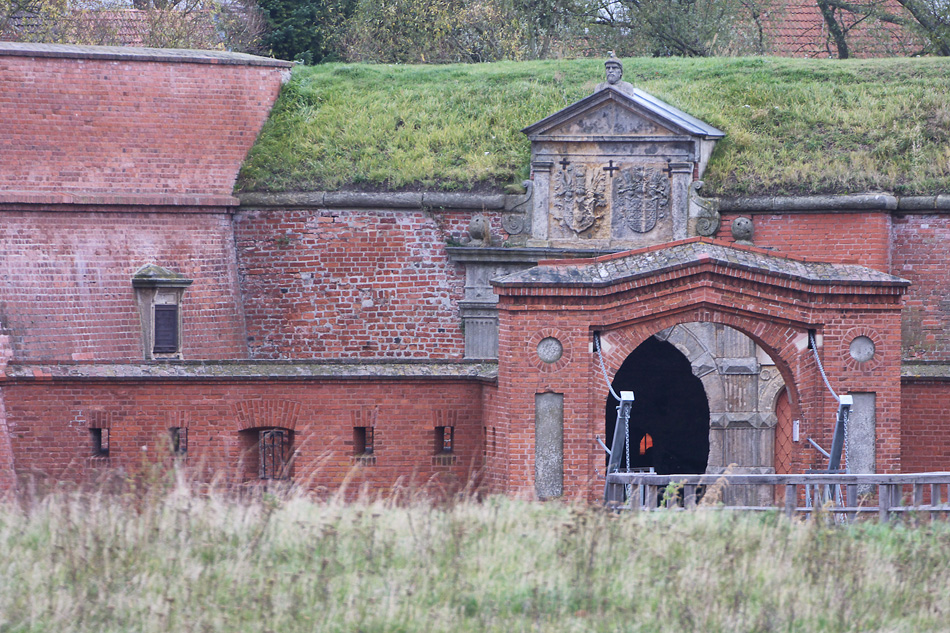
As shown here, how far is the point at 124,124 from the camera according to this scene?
1894 cm

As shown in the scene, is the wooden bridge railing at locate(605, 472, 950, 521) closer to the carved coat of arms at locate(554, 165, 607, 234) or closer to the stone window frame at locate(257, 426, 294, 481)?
the stone window frame at locate(257, 426, 294, 481)

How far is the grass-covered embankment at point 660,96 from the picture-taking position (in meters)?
19.3

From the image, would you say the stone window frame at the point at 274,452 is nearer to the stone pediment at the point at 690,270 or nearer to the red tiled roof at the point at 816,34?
the stone pediment at the point at 690,270

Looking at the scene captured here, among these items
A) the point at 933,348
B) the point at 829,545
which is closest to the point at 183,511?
the point at 829,545

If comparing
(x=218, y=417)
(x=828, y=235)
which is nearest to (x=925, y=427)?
(x=828, y=235)

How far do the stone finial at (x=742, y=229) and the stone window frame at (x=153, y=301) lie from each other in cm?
755

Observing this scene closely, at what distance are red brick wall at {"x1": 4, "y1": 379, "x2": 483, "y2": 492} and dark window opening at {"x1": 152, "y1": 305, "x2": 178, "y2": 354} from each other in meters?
3.33

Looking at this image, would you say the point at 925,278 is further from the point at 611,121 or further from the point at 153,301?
the point at 153,301

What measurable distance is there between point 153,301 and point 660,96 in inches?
329

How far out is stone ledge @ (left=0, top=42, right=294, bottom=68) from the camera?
18.2 metres

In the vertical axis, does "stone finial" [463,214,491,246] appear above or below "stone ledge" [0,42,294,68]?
below

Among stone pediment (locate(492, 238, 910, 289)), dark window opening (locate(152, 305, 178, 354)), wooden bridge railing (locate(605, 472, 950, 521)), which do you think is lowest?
wooden bridge railing (locate(605, 472, 950, 521))

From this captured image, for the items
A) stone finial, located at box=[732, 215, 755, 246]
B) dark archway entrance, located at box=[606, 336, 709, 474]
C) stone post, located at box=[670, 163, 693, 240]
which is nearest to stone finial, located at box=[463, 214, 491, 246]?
stone post, located at box=[670, 163, 693, 240]

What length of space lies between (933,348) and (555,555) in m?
11.0
